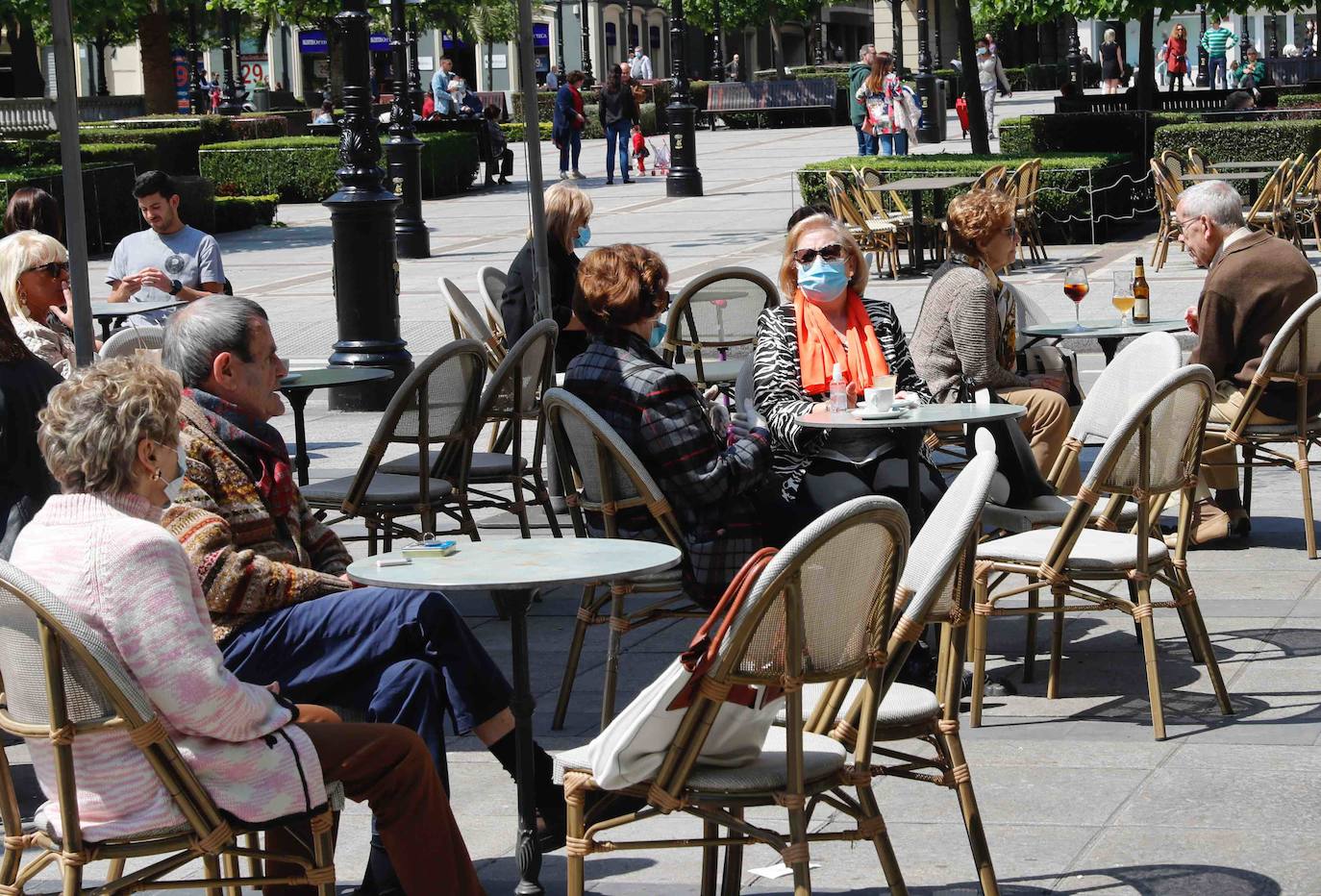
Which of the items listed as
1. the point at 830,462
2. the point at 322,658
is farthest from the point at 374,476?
the point at 322,658

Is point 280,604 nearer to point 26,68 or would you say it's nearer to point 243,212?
point 243,212

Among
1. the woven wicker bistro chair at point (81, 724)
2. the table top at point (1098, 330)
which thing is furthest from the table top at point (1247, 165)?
the woven wicker bistro chair at point (81, 724)

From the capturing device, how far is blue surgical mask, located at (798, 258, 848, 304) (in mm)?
6188

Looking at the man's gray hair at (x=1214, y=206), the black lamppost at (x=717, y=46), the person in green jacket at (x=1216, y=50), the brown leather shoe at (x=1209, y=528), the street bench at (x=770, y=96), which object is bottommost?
the brown leather shoe at (x=1209, y=528)

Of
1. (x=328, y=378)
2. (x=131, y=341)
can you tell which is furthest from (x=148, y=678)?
(x=328, y=378)

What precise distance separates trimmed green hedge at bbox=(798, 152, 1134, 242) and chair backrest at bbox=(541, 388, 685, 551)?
13990 millimetres

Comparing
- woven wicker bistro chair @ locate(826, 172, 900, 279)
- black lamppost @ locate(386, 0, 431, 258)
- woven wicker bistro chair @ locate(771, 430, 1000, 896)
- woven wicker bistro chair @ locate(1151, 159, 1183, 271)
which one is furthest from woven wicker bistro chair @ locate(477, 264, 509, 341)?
black lamppost @ locate(386, 0, 431, 258)

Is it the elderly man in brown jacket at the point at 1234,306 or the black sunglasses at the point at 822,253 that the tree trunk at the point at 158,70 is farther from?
the black sunglasses at the point at 822,253

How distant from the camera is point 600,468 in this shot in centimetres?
515

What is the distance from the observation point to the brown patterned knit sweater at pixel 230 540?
4023mm

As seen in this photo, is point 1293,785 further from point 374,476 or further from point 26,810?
point 374,476

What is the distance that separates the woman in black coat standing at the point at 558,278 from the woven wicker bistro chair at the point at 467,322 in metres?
0.31

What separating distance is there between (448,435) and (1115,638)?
2498 mm

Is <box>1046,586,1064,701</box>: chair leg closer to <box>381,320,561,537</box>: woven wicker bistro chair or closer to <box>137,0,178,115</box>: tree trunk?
<box>381,320,561,537</box>: woven wicker bistro chair
